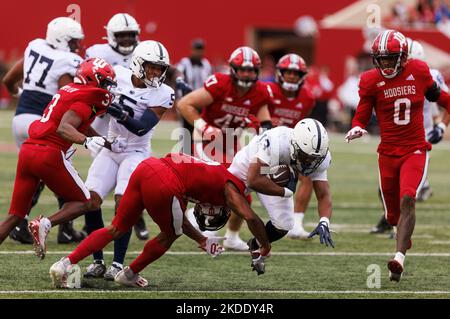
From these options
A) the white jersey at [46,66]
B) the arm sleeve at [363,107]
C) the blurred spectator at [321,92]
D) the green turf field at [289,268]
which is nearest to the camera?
the green turf field at [289,268]

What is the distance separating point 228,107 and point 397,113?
1.92 meters

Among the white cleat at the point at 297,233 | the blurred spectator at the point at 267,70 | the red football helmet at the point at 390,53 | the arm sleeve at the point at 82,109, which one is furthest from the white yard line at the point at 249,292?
the blurred spectator at the point at 267,70

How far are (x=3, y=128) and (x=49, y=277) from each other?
16.7m

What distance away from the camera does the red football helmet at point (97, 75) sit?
656 centimetres

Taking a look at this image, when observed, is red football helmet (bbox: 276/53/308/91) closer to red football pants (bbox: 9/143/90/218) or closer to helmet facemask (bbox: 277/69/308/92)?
helmet facemask (bbox: 277/69/308/92)

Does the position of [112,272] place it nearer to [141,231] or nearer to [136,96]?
[136,96]

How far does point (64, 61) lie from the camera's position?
8.01 m

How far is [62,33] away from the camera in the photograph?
318 inches

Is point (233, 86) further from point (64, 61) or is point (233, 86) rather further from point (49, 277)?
point (49, 277)

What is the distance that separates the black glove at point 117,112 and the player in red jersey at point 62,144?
0.13m

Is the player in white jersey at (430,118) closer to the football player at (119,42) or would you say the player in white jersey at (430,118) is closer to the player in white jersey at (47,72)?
the football player at (119,42)
